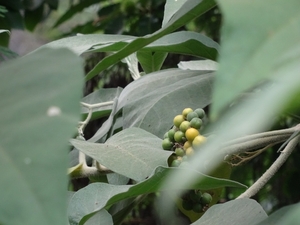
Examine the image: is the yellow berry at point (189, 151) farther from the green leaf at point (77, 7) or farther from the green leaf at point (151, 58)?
the green leaf at point (77, 7)

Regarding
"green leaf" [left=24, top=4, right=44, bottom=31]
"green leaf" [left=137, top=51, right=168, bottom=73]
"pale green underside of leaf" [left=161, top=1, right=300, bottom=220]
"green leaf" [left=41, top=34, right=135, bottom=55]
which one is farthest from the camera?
"green leaf" [left=24, top=4, right=44, bottom=31]

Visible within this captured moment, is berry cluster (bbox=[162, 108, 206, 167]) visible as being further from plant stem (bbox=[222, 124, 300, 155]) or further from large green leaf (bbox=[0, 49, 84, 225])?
large green leaf (bbox=[0, 49, 84, 225])

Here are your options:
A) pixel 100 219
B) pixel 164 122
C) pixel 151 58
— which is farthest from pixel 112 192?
pixel 151 58

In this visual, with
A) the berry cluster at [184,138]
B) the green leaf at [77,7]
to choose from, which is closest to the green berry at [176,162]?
the berry cluster at [184,138]

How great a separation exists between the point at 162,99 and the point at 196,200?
0.11 meters

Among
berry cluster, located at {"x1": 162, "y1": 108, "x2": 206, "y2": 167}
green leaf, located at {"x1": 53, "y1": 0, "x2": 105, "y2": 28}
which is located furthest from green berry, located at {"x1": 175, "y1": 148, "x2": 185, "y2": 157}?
green leaf, located at {"x1": 53, "y1": 0, "x2": 105, "y2": 28}

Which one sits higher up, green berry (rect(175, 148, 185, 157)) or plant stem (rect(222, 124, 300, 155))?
plant stem (rect(222, 124, 300, 155))

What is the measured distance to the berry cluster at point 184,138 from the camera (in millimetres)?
337

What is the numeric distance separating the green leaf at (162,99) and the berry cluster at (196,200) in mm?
77

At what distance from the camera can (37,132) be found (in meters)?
0.14

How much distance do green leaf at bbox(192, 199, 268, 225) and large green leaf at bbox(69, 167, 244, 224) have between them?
0.02 meters

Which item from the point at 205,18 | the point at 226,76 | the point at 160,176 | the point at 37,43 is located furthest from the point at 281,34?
the point at 37,43

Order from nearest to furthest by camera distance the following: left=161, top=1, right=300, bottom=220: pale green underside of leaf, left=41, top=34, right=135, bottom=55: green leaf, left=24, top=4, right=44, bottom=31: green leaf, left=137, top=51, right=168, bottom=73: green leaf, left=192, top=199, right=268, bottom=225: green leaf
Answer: left=161, top=1, right=300, bottom=220: pale green underside of leaf
left=192, top=199, right=268, bottom=225: green leaf
left=41, top=34, right=135, bottom=55: green leaf
left=137, top=51, right=168, bottom=73: green leaf
left=24, top=4, right=44, bottom=31: green leaf

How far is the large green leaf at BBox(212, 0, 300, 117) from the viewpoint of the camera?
0.12 metres
